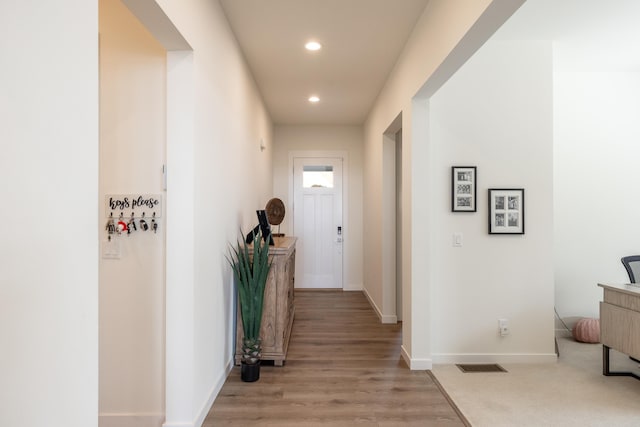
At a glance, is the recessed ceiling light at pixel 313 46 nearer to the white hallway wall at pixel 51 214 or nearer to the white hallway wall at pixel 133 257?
the white hallway wall at pixel 133 257

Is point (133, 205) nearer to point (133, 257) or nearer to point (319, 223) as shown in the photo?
point (133, 257)

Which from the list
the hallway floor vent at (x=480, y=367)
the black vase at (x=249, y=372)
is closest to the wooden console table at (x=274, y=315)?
the black vase at (x=249, y=372)

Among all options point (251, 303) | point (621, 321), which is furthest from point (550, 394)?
point (251, 303)

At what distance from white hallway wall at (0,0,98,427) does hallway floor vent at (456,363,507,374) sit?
278cm

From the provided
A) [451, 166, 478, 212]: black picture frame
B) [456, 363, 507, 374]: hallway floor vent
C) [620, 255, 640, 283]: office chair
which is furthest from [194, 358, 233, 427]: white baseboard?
[620, 255, 640, 283]: office chair

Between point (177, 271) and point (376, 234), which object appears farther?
point (376, 234)

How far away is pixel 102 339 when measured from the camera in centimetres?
217

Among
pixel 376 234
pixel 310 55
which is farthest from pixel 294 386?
pixel 310 55

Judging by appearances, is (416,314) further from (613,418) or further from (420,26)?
(420,26)

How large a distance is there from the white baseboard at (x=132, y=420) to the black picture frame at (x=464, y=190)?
2.63m

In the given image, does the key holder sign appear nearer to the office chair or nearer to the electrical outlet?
the electrical outlet

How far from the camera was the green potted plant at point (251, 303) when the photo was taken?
2805 mm

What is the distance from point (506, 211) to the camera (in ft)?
10.5

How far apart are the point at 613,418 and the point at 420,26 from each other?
9.51 feet
